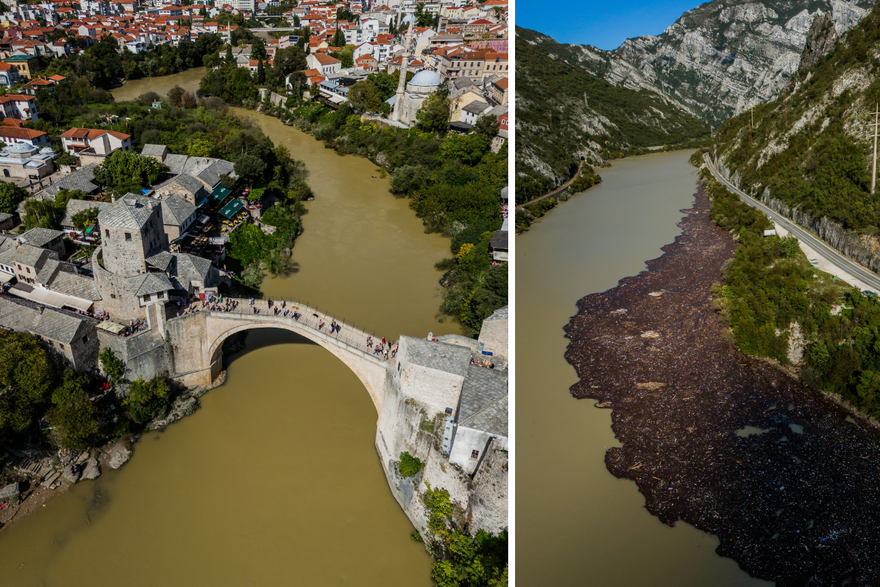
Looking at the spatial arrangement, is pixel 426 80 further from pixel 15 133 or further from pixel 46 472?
pixel 46 472

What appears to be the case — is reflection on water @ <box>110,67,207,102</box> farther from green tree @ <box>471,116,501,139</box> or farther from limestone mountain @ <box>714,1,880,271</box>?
limestone mountain @ <box>714,1,880,271</box>

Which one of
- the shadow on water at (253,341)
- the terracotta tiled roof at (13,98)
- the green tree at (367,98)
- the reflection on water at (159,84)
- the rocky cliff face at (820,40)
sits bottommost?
the reflection on water at (159,84)

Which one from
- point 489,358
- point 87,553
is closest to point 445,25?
point 489,358

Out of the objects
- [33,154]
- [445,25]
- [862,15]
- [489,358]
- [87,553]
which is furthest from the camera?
[445,25]

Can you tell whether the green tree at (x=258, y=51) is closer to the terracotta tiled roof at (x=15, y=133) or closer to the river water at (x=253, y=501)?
the terracotta tiled roof at (x=15, y=133)

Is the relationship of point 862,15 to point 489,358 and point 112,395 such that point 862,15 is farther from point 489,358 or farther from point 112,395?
point 112,395

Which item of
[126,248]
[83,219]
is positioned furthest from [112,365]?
[83,219]

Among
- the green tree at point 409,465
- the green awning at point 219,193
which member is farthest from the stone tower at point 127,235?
the green tree at point 409,465
